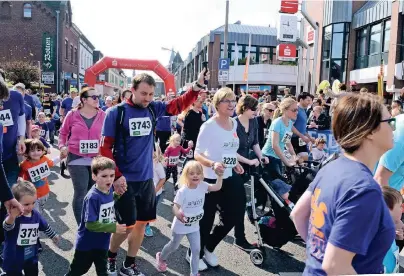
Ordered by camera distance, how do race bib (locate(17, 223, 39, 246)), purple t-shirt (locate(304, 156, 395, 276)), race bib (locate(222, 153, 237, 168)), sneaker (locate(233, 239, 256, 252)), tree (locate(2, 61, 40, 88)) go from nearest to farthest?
purple t-shirt (locate(304, 156, 395, 276))
race bib (locate(17, 223, 39, 246))
race bib (locate(222, 153, 237, 168))
sneaker (locate(233, 239, 256, 252))
tree (locate(2, 61, 40, 88))

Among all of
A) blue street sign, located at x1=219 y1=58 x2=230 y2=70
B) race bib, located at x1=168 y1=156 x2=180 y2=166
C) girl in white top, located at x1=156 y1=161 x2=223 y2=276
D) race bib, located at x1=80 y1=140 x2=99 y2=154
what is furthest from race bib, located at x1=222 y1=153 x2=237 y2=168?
blue street sign, located at x1=219 y1=58 x2=230 y2=70

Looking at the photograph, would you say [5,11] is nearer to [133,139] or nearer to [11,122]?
[11,122]

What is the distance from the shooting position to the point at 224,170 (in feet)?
14.0

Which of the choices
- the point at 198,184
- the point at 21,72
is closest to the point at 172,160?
the point at 198,184

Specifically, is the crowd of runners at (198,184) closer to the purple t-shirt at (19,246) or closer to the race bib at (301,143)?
the purple t-shirt at (19,246)

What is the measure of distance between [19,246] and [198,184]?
5.61 ft

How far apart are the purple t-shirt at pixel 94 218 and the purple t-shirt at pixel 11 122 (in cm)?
175

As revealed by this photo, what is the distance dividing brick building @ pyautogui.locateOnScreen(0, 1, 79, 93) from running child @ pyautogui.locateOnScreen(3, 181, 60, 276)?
35523 millimetres

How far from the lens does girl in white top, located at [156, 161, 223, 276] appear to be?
405 cm

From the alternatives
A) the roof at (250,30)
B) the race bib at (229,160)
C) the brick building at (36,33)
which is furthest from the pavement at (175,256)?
the roof at (250,30)

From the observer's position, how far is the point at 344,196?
1.61 m

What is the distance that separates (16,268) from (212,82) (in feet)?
128

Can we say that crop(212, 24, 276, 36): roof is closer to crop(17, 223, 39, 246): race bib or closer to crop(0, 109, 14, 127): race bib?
crop(0, 109, 14, 127): race bib

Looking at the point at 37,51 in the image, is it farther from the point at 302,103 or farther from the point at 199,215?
the point at 199,215
